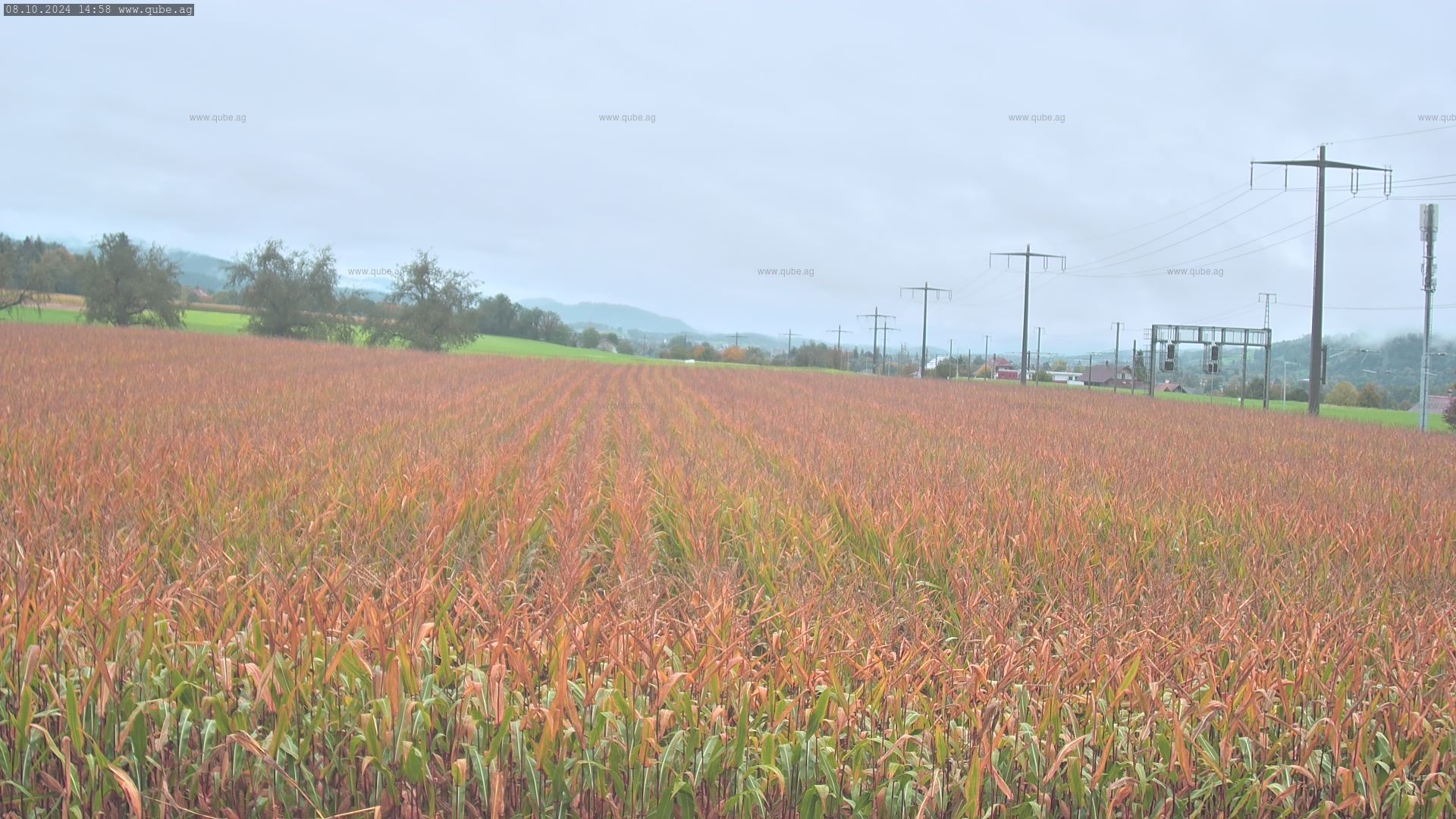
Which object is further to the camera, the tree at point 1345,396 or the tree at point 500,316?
the tree at point 500,316

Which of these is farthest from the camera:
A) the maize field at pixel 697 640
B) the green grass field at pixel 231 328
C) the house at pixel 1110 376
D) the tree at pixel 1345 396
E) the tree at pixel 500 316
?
the tree at pixel 500 316

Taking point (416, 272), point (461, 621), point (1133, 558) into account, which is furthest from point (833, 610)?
point (416, 272)

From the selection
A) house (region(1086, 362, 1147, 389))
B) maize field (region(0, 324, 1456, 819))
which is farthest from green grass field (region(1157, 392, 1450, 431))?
house (region(1086, 362, 1147, 389))

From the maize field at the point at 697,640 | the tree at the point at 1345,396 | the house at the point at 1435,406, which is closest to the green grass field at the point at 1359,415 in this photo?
the house at the point at 1435,406

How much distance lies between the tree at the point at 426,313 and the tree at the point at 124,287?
15.7m

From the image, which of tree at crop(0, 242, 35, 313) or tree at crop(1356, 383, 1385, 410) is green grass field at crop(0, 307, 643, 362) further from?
tree at crop(1356, 383, 1385, 410)

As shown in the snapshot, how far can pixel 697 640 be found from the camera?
274 cm

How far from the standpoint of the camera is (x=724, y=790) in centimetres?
213

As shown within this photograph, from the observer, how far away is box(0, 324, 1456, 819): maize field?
2082mm

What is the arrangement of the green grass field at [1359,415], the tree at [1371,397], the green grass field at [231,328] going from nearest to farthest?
the green grass field at [1359,415] < the green grass field at [231,328] < the tree at [1371,397]

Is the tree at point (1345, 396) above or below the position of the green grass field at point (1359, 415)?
above

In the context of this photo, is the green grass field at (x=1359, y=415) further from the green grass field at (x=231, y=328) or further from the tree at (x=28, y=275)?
the tree at (x=28, y=275)

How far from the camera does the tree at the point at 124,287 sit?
62156 millimetres

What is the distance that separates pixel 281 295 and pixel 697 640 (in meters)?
76.2
